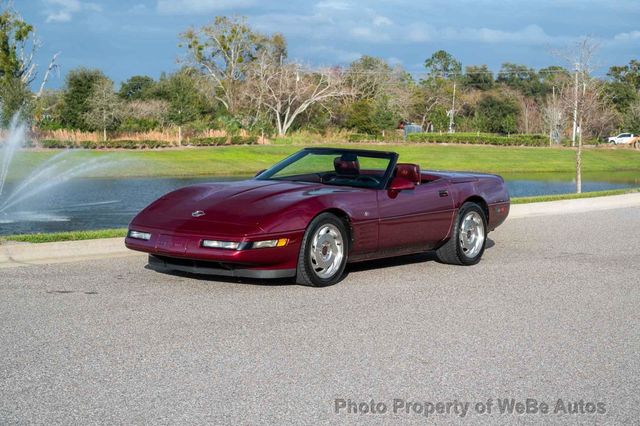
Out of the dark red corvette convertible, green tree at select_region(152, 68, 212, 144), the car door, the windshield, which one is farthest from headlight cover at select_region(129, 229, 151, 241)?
green tree at select_region(152, 68, 212, 144)

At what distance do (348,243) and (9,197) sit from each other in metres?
17.5

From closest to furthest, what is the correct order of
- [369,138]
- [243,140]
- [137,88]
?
[243,140] < [369,138] < [137,88]

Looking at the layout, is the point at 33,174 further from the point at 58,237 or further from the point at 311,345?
the point at 311,345

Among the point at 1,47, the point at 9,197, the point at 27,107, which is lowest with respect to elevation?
the point at 9,197

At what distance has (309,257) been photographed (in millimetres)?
8547

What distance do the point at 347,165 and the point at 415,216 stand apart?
0.96m

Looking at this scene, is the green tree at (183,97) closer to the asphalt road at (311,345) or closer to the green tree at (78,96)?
the green tree at (78,96)

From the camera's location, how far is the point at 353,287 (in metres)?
8.87

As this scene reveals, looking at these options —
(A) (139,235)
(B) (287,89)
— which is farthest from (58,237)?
(B) (287,89)

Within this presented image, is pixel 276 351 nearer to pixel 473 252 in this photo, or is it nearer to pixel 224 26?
pixel 473 252

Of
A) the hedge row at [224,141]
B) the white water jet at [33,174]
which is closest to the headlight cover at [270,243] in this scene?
the white water jet at [33,174]

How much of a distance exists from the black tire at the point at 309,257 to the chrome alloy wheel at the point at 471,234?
2.12 meters

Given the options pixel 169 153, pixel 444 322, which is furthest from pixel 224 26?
pixel 444 322

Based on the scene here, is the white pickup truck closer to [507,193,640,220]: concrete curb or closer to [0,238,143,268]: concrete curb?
[507,193,640,220]: concrete curb
